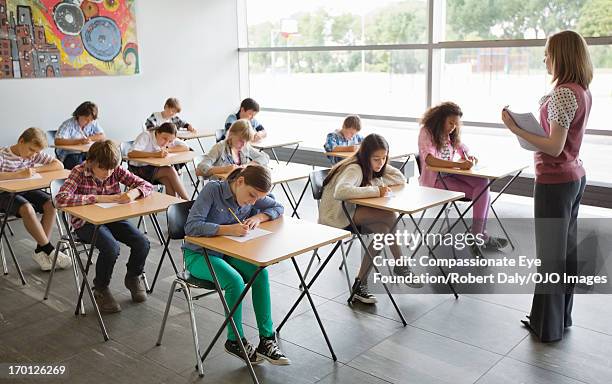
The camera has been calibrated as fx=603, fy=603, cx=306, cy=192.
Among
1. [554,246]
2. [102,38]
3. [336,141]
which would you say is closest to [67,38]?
[102,38]

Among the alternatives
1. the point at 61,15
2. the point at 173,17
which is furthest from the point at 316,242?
the point at 173,17

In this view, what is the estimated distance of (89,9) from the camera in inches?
264

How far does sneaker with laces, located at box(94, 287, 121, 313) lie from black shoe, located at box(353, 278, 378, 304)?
56.6 inches

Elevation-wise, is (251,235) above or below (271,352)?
above

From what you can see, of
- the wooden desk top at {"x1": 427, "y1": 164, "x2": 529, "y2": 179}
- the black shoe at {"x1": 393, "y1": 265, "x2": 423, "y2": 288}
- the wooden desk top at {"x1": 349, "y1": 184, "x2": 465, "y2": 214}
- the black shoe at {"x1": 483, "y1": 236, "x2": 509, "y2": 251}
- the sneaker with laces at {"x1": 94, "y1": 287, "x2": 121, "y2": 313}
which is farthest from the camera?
the black shoe at {"x1": 483, "y1": 236, "x2": 509, "y2": 251}

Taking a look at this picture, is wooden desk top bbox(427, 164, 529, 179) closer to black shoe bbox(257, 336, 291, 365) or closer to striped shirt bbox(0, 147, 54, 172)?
black shoe bbox(257, 336, 291, 365)

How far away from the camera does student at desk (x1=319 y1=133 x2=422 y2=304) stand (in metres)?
3.65

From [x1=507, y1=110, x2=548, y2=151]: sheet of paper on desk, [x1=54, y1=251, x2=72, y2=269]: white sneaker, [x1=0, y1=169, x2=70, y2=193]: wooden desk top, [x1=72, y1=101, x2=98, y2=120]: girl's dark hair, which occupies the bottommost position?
[x1=54, y1=251, x2=72, y2=269]: white sneaker

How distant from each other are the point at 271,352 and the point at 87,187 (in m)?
1.55

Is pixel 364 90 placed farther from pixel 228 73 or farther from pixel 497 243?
pixel 497 243

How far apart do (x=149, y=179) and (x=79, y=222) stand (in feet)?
6.42

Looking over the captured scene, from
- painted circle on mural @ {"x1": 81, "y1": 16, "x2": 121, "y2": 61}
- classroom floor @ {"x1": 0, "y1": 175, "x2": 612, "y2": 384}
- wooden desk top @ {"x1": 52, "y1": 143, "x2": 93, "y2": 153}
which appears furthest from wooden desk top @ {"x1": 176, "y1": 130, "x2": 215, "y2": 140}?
classroom floor @ {"x1": 0, "y1": 175, "x2": 612, "y2": 384}

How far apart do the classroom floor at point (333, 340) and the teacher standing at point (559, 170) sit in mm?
181

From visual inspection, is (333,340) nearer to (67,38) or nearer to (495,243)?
(495,243)
